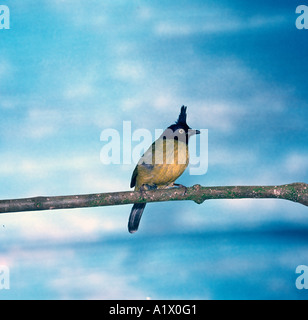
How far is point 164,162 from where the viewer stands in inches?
102

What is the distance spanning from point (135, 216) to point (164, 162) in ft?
1.49

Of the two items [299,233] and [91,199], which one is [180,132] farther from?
[299,233]

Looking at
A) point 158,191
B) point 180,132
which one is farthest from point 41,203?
point 180,132

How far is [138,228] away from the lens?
2.86 meters

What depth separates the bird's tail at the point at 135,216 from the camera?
278cm

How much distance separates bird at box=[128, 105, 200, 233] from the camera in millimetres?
2609

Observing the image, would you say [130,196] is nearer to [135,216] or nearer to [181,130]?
[135,216]

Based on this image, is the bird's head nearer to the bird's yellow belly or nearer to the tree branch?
the bird's yellow belly

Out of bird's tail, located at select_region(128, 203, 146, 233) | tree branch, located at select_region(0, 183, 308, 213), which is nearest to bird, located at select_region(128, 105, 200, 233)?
bird's tail, located at select_region(128, 203, 146, 233)

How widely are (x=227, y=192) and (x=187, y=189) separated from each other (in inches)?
8.9

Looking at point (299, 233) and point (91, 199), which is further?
point (299, 233)

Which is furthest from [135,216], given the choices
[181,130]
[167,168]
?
[181,130]

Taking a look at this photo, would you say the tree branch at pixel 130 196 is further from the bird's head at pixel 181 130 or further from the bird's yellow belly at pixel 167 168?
the bird's head at pixel 181 130

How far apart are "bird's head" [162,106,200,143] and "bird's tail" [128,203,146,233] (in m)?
0.50
